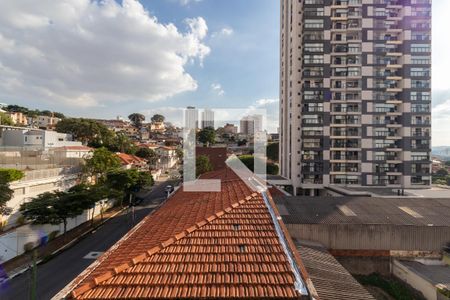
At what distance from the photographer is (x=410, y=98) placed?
35.8 m

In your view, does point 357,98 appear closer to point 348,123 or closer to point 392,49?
point 348,123

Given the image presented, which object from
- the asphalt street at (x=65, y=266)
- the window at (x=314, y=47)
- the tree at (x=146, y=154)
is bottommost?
the asphalt street at (x=65, y=266)

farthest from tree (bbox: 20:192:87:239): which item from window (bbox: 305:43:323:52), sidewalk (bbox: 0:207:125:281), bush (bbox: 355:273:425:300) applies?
window (bbox: 305:43:323:52)

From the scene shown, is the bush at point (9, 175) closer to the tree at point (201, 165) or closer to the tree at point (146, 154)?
the tree at point (201, 165)

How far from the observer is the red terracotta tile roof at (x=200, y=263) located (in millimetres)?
4896

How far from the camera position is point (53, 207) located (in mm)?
18859

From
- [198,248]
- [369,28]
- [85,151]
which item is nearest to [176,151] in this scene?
[85,151]

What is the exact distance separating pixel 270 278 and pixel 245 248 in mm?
1202

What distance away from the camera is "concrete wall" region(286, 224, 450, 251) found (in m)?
14.4

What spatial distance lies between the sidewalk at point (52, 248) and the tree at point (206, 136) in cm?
4674

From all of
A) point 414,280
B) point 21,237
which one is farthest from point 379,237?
point 21,237

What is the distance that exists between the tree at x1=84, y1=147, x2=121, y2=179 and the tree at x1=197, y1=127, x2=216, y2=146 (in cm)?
4013

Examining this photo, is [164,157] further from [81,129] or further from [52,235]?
[52,235]

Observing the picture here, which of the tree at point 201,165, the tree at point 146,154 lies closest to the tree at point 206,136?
the tree at point 146,154
